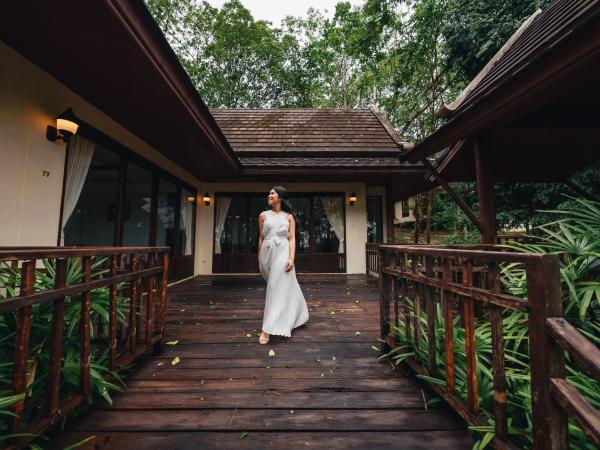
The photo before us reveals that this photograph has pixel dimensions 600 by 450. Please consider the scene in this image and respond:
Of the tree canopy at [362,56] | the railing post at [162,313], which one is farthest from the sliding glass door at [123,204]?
the tree canopy at [362,56]

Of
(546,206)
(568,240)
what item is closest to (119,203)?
(568,240)

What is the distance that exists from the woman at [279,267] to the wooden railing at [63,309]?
3.44 feet

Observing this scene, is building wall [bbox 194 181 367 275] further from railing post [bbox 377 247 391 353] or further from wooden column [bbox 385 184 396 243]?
railing post [bbox 377 247 391 353]

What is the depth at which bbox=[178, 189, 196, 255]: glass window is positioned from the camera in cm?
730

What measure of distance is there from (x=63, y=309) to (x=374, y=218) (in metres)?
8.60

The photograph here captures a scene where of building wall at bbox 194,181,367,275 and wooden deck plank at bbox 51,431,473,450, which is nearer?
wooden deck plank at bbox 51,431,473,450

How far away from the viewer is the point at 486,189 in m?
3.39

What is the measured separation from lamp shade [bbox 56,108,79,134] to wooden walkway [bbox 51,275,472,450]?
2714 millimetres

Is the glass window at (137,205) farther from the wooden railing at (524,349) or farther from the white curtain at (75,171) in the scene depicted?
the wooden railing at (524,349)

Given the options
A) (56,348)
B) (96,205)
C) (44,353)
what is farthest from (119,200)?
(56,348)

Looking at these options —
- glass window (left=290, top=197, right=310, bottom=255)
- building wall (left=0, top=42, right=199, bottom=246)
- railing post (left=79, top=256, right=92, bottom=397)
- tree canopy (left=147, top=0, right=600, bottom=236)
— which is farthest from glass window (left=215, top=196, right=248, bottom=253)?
tree canopy (left=147, top=0, right=600, bottom=236)

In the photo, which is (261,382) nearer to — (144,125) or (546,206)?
(144,125)

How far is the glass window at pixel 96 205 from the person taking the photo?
4305 mm

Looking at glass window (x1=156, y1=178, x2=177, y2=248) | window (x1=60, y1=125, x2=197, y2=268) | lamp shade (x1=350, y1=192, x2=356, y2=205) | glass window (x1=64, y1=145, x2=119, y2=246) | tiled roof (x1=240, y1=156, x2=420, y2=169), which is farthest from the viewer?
lamp shade (x1=350, y1=192, x2=356, y2=205)
